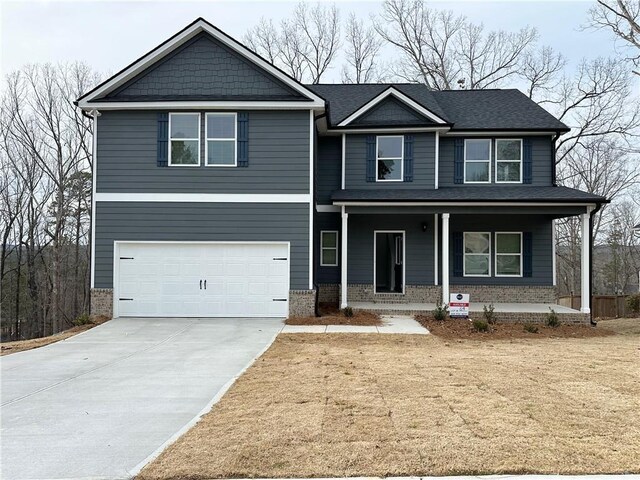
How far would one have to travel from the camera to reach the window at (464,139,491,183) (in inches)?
656

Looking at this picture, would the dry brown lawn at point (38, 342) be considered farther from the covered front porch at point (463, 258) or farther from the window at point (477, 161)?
the window at point (477, 161)

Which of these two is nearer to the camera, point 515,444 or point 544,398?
point 515,444

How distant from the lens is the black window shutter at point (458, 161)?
16625 mm

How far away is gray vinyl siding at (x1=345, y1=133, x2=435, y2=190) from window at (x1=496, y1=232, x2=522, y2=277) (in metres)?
3.13

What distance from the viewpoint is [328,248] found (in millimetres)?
17000

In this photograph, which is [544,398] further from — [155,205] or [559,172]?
[559,172]

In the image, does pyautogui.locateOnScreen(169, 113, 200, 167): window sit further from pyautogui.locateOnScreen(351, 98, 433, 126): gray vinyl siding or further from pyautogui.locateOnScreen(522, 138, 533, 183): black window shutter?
pyautogui.locateOnScreen(522, 138, 533, 183): black window shutter

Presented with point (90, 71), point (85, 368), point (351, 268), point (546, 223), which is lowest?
point (85, 368)

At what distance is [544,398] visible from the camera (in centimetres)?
598

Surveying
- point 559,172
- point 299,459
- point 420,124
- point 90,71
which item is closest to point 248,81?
point 420,124

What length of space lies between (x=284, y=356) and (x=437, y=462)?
5338 millimetres

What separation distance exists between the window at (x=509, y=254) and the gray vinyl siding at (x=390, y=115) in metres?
4.91

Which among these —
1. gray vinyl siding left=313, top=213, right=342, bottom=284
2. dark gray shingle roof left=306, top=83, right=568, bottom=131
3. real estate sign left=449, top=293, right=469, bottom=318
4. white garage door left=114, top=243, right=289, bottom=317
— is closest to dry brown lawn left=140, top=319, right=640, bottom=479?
real estate sign left=449, top=293, right=469, bottom=318

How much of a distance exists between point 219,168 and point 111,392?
26.7ft
